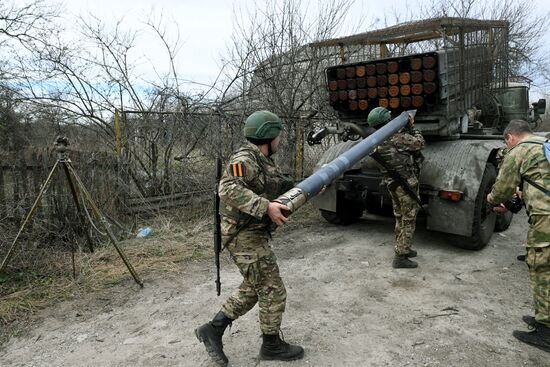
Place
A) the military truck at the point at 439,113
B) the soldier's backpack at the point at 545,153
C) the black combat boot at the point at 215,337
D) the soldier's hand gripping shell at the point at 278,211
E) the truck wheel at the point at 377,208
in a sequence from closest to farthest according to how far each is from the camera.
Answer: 1. the soldier's hand gripping shell at the point at 278,211
2. the black combat boot at the point at 215,337
3. the soldier's backpack at the point at 545,153
4. the military truck at the point at 439,113
5. the truck wheel at the point at 377,208

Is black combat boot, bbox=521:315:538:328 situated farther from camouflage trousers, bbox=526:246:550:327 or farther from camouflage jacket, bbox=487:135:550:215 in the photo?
camouflage jacket, bbox=487:135:550:215

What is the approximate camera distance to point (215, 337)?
2.74m

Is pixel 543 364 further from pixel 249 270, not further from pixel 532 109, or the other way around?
pixel 532 109

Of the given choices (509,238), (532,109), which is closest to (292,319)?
(509,238)

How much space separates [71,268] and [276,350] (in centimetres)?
270

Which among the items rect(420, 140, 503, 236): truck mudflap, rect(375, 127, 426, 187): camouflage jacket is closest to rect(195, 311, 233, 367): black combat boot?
rect(375, 127, 426, 187): camouflage jacket

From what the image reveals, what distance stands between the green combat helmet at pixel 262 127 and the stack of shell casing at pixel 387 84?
2.85 metres

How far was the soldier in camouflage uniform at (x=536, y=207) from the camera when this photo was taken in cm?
288

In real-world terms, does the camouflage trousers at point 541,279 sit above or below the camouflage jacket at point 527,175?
below

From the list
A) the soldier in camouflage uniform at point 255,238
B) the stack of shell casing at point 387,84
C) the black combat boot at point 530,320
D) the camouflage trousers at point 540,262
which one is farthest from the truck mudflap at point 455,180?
the soldier in camouflage uniform at point 255,238

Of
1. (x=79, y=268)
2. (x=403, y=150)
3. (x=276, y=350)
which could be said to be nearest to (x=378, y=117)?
(x=403, y=150)

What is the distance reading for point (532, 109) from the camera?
26.0 feet

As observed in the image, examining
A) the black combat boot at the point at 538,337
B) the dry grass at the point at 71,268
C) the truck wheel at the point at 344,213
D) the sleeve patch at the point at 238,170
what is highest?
the sleeve patch at the point at 238,170

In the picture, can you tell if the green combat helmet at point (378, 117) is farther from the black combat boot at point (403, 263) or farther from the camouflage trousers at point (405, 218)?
the black combat boot at point (403, 263)
